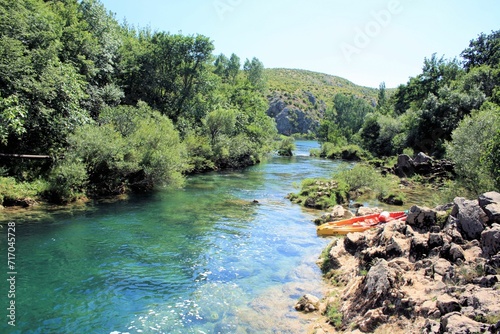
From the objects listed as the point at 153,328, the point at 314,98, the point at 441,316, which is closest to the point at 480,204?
the point at 441,316

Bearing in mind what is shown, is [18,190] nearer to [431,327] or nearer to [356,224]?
[356,224]

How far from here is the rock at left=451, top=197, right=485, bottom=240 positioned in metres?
10.8

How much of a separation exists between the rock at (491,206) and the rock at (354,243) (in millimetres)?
5489

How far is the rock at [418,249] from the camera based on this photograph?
37.5 ft

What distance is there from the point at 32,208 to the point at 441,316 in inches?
919

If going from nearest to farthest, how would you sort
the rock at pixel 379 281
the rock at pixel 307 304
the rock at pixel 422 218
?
1. the rock at pixel 379 281
2. the rock at pixel 307 304
3. the rock at pixel 422 218

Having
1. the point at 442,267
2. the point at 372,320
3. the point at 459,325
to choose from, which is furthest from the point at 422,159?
the point at 459,325

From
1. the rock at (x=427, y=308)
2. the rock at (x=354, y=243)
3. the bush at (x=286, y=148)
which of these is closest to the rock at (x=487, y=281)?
the rock at (x=427, y=308)

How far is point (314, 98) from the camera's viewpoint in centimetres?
18862

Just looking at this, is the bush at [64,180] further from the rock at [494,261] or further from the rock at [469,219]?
the rock at [494,261]

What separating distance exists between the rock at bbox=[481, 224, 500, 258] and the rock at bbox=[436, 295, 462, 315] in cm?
260

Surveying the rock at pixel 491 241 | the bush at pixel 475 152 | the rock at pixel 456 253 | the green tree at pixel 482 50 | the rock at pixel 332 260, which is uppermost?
the green tree at pixel 482 50

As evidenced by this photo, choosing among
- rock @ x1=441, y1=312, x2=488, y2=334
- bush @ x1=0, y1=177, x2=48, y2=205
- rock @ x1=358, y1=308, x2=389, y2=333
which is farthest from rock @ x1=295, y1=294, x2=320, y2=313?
bush @ x1=0, y1=177, x2=48, y2=205

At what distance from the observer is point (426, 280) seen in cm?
993
